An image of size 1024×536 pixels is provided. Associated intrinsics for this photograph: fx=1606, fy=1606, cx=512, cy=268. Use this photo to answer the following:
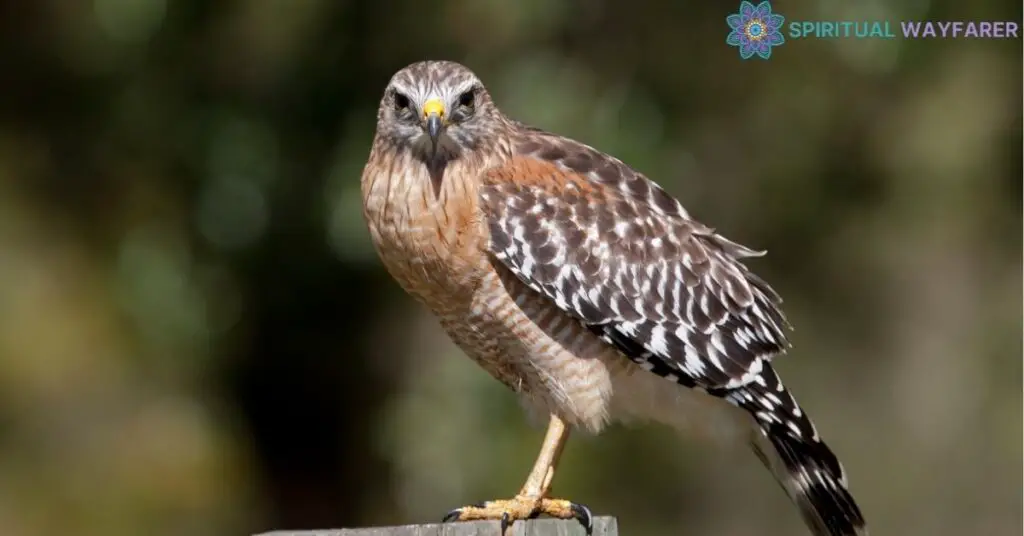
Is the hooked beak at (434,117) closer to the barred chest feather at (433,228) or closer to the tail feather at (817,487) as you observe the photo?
the barred chest feather at (433,228)

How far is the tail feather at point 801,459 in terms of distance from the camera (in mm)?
5383

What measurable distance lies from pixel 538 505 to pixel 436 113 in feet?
4.23

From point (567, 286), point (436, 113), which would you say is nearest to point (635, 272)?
point (567, 286)

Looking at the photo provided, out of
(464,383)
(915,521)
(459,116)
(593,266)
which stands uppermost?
(459,116)

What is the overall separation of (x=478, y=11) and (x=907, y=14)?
85.8 inches

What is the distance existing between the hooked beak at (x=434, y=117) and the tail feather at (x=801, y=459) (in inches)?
52.5

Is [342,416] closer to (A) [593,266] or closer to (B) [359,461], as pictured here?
(B) [359,461]

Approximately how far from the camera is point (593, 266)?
216 inches

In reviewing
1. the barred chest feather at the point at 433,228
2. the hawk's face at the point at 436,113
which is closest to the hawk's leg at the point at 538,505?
the barred chest feather at the point at 433,228

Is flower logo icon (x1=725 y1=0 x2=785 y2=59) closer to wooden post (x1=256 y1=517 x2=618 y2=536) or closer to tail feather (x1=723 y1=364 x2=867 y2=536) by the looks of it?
tail feather (x1=723 y1=364 x2=867 y2=536)

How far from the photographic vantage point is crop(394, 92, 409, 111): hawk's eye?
529cm

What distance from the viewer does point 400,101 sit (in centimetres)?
533

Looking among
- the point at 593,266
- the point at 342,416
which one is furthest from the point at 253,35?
the point at 593,266

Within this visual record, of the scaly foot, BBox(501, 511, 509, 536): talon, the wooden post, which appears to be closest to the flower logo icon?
the scaly foot
